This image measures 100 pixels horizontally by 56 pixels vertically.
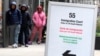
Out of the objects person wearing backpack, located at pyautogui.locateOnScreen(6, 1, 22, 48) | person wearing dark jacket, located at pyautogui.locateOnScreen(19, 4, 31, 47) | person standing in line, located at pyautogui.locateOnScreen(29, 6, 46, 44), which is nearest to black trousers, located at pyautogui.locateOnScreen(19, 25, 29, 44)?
person wearing dark jacket, located at pyautogui.locateOnScreen(19, 4, 31, 47)

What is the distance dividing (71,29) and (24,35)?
8.50 meters

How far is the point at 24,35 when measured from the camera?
1423 centimetres

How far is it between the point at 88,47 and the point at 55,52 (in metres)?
0.59

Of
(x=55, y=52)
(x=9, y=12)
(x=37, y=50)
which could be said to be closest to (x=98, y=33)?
(x=37, y=50)

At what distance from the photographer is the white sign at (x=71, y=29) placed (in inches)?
227

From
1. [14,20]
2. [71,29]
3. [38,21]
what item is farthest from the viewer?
[38,21]

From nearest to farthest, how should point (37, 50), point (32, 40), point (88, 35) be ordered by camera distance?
point (88, 35), point (37, 50), point (32, 40)

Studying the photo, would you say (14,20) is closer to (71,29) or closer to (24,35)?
(24,35)

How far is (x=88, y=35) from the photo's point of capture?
5.79 metres

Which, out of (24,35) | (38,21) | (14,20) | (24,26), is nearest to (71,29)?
(14,20)

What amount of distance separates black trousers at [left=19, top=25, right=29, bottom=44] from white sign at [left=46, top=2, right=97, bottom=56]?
8.13 metres

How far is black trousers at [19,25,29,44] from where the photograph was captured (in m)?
14.1

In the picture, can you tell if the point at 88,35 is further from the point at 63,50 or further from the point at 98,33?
the point at 98,33

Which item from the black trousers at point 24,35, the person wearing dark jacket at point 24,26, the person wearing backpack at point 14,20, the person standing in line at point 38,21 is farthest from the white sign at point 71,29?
the person standing in line at point 38,21
